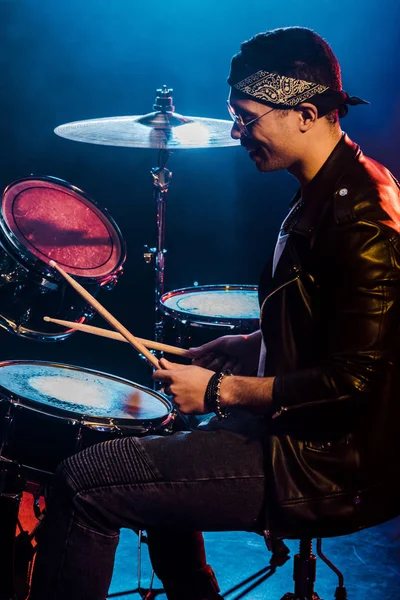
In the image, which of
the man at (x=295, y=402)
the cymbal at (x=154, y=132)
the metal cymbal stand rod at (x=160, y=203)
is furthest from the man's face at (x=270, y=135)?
the metal cymbal stand rod at (x=160, y=203)

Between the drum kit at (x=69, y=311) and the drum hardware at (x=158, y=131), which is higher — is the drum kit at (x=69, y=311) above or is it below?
below

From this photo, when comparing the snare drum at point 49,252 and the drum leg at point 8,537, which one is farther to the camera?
the snare drum at point 49,252

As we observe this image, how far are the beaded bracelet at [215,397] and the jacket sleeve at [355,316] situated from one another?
152mm

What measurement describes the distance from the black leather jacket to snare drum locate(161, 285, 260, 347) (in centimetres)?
97

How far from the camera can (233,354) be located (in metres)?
2.07

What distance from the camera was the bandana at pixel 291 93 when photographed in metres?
1.69

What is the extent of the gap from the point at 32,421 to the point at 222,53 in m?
2.63

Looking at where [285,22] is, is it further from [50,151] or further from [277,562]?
[277,562]

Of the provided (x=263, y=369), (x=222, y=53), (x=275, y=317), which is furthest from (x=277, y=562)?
(x=222, y=53)

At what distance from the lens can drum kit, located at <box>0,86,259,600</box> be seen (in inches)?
76.6

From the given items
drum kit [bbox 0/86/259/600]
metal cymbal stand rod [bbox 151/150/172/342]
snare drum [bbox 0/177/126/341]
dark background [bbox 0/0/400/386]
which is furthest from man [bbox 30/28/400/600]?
dark background [bbox 0/0/400/386]

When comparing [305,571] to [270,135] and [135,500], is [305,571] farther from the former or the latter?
[270,135]

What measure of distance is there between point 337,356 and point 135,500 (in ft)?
1.83

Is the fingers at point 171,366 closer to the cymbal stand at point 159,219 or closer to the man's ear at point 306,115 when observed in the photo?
the man's ear at point 306,115
